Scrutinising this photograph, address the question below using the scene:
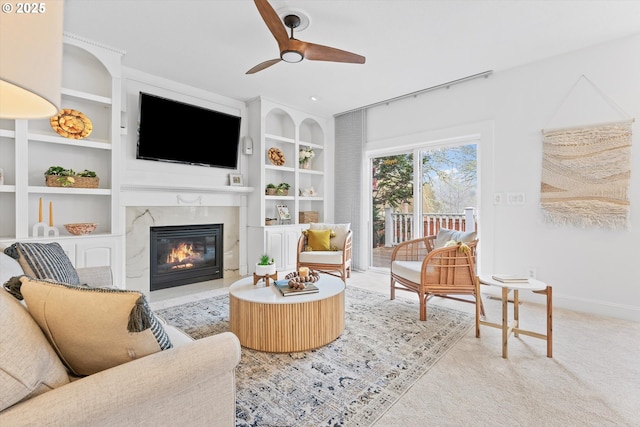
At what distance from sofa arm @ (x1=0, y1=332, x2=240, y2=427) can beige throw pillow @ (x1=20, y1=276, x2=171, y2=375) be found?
0.07m

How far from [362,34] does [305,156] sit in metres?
2.50

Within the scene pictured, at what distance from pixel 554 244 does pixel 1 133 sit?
5.40 m

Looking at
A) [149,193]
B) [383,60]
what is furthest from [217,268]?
[383,60]

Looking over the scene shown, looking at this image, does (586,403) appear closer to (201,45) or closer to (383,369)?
(383,369)

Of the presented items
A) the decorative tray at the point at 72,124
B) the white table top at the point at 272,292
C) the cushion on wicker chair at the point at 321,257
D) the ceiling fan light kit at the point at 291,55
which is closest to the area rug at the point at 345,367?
the white table top at the point at 272,292

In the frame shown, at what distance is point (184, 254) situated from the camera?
4.18 metres

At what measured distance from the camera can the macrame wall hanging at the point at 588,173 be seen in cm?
291

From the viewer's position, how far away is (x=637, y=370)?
6.37 feet

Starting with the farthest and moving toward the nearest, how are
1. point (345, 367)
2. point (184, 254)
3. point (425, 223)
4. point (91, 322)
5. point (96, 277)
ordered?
point (425, 223) → point (184, 254) → point (96, 277) → point (345, 367) → point (91, 322)

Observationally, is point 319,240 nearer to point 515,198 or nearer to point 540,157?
point 515,198

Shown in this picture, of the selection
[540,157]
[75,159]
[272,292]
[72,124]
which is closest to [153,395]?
[272,292]

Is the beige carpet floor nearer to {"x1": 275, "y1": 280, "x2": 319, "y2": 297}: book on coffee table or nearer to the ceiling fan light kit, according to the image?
{"x1": 275, "y1": 280, "x2": 319, "y2": 297}: book on coffee table

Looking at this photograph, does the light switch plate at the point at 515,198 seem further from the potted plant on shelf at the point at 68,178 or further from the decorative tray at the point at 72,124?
the decorative tray at the point at 72,124

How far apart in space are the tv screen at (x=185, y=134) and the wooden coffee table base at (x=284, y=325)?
250 centimetres
